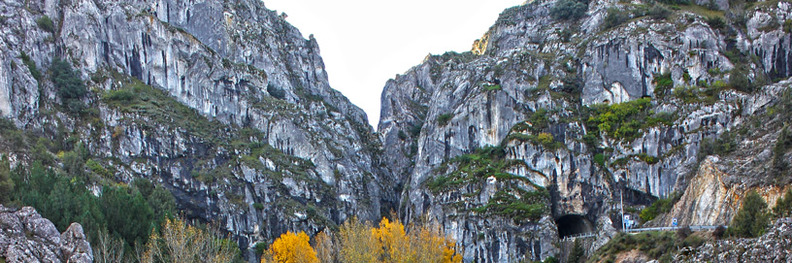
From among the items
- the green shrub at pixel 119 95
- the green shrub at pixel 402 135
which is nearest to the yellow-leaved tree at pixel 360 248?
the green shrub at pixel 119 95

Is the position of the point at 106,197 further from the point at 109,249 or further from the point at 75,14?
the point at 75,14

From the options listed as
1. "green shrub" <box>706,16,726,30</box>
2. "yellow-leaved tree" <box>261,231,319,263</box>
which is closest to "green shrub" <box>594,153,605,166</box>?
"green shrub" <box>706,16,726,30</box>

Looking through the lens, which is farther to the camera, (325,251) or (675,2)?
(675,2)

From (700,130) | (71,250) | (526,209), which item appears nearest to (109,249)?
(71,250)

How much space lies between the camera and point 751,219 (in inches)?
1508

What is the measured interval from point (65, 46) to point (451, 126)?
2547 inches

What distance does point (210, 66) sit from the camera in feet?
377

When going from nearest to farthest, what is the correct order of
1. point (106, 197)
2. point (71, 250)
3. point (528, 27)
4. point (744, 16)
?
point (71, 250) → point (106, 197) → point (744, 16) → point (528, 27)

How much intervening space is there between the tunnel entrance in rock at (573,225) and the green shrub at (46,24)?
85.8 meters

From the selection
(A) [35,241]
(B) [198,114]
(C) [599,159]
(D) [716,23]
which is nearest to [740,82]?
(D) [716,23]

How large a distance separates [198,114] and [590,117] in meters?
66.0

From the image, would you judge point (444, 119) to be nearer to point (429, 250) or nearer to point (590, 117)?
point (590, 117)

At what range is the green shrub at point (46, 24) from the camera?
10188 centimetres

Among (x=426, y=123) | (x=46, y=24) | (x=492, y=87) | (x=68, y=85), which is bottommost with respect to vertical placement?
(x=426, y=123)
